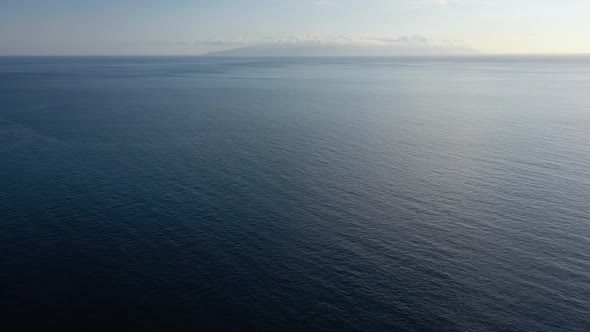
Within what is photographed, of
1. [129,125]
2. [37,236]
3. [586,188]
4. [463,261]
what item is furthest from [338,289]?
[129,125]

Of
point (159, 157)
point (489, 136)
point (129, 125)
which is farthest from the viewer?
point (129, 125)

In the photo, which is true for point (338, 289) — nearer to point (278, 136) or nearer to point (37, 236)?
point (37, 236)

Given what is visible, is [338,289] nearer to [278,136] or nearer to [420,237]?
[420,237]

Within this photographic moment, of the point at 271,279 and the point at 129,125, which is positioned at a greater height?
the point at 129,125

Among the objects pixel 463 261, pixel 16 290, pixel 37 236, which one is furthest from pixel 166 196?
pixel 463 261

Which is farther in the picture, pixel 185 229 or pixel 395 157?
pixel 395 157

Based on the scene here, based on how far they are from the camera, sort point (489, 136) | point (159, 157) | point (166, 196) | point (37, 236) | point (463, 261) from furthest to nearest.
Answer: point (489, 136) → point (159, 157) → point (166, 196) → point (37, 236) → point (463, 261)
